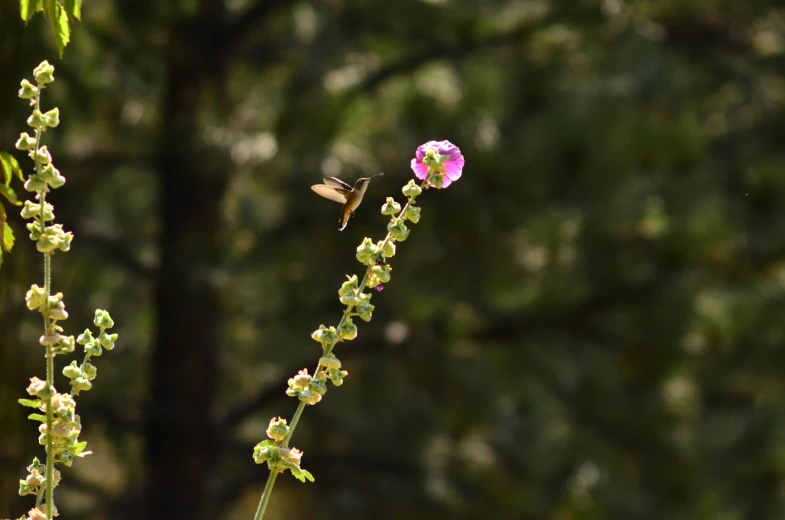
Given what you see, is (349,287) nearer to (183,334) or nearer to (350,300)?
(350,300)

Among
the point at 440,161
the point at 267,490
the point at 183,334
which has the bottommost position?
the point at 267,490

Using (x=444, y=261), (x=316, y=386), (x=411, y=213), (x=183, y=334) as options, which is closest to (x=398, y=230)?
(x=411, y=213)

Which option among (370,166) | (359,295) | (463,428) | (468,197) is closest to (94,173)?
(370,166)

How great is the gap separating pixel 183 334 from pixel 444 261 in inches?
40.2

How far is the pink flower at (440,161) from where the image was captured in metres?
0.96

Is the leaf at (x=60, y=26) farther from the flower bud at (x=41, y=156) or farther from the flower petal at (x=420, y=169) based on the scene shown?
the flower petal at (x=420, y=169)

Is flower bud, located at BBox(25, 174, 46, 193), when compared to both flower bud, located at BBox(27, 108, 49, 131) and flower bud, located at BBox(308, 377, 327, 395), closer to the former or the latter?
flower bud, located at BBox(27, 108, 49, 131)

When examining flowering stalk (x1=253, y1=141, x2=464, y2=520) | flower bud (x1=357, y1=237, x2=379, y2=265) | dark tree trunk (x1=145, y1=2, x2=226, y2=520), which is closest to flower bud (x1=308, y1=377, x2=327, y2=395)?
flowering stalk (x1=253, y1=141, x2=464, y2=520)

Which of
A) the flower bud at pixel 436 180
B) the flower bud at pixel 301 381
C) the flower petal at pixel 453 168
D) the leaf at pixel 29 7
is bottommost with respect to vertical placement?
the flower bud at pixel 301 381

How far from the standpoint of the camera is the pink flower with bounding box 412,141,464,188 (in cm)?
96

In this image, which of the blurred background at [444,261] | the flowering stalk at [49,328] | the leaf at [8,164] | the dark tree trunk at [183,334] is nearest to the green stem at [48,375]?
the flowering stalk at [49,328]

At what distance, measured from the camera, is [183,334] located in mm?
4543

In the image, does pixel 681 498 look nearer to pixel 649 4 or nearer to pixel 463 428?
pixel 463 428

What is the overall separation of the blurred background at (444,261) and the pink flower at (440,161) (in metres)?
2.91
